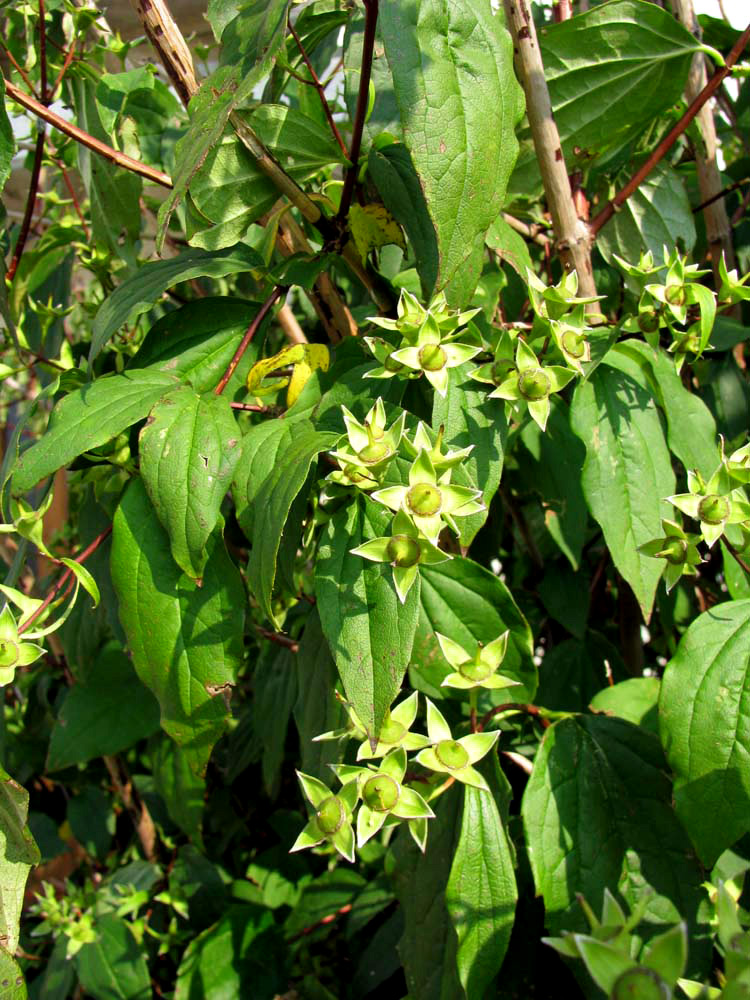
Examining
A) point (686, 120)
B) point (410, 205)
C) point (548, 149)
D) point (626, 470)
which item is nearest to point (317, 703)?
point (626, 470)

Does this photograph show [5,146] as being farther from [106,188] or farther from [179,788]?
[179,788]

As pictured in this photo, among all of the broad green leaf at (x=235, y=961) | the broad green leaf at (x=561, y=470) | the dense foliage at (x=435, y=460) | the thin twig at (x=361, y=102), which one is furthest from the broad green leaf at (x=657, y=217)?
the broad green leaf at (x=235, y=961)

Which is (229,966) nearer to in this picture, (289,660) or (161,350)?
(289,660)

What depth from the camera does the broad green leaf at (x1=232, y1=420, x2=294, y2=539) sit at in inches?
26.9

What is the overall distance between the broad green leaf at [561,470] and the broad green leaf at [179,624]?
39 cm

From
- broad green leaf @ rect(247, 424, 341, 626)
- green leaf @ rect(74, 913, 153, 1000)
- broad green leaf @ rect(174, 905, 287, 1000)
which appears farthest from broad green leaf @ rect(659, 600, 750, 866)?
green leaf @ rect(74, 913, 153, 1000)

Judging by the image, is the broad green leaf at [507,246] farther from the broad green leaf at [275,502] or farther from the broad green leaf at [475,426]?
the broad green leaf at [275,502]

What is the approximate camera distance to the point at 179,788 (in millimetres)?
1211

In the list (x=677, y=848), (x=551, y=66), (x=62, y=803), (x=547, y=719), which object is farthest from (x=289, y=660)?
(x=62, y=803)

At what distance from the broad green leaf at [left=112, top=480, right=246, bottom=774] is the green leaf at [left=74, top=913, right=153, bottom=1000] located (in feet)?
2.46

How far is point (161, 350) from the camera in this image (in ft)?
2.75

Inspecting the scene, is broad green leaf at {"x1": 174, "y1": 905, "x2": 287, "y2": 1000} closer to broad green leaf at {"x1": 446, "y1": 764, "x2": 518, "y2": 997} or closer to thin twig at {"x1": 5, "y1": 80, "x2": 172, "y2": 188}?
broad green leaf at {"x1": 446, "y1": 764, "x2": 518, "y2": 997}

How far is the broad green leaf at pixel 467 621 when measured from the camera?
0.81 meters

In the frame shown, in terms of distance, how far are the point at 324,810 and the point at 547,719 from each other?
0.30 m
